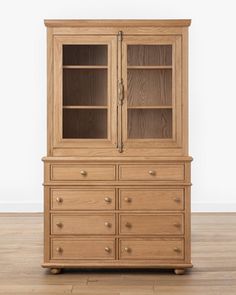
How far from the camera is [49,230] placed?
377cm

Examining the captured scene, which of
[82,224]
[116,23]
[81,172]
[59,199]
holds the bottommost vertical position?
[82,224]

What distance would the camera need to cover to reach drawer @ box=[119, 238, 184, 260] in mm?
3756

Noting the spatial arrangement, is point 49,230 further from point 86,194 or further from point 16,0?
point 16,0

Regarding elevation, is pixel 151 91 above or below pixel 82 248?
above

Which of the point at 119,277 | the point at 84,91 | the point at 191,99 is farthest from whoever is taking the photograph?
the point at 191,99

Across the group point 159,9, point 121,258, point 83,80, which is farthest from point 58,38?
point 159,9

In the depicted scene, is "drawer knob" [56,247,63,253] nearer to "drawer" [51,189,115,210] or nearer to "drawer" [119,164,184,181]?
"drawer" [51,189,115,210]

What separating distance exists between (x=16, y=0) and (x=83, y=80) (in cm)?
260

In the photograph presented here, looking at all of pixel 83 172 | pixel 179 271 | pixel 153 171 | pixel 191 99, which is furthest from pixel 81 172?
pixel 191 99

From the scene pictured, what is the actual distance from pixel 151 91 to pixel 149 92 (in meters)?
0.01

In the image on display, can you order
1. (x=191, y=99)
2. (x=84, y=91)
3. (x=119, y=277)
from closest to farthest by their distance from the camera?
(x=119, y=277)
(x=84, y=91)
(x=191, y=99)

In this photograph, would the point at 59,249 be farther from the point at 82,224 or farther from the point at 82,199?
the point at 82,199

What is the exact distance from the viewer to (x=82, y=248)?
3.77 m

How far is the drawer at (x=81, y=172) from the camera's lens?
374cm
